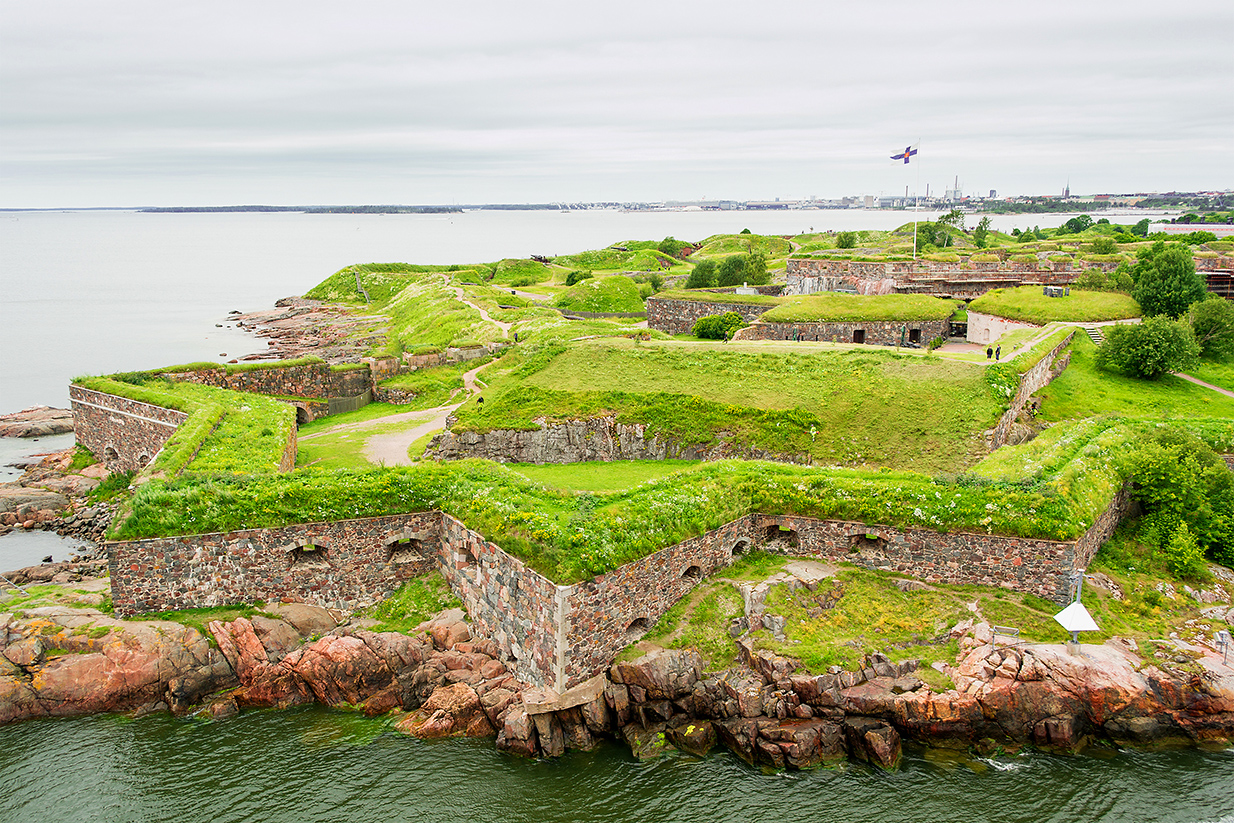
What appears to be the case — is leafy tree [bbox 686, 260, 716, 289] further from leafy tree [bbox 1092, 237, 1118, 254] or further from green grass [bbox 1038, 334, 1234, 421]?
green grass [bbox 1038, 334, 1234, 421]

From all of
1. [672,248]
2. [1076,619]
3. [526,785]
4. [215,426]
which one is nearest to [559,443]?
[215,426]

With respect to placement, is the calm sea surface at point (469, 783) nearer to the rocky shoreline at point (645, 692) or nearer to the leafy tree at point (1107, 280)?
the rocky shoreline at point (645, 692)

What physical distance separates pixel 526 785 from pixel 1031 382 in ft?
73.7

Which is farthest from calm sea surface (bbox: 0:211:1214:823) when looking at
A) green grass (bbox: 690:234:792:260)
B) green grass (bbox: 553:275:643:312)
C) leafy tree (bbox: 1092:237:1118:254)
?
green grass (bbox: 690:234:792:260)

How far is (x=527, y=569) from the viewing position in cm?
1683

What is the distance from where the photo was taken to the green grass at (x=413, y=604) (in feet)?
62.6

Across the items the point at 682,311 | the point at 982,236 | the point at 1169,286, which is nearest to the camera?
the point at 1169,286

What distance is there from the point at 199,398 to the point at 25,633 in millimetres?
14693

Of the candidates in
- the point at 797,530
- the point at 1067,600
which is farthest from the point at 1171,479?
the point at 797,530

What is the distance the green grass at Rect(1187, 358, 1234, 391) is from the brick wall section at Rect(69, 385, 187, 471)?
124 ft

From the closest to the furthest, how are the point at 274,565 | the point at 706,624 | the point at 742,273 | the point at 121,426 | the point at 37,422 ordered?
the point at 706,624
the point at 274,565
the point at 121,426
the point at 37,422
the point at 742,273

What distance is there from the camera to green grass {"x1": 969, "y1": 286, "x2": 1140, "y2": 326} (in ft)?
118

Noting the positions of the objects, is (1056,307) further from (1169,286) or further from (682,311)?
(682,311)

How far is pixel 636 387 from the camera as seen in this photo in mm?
29891
